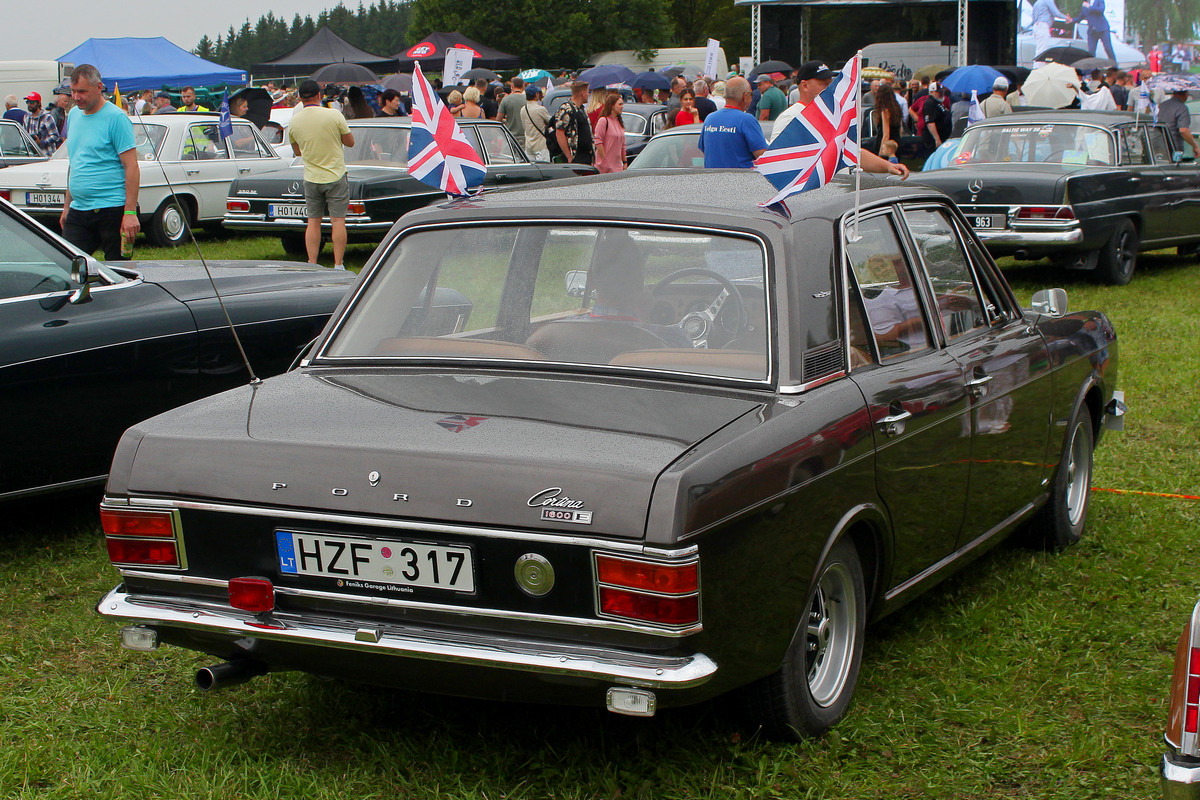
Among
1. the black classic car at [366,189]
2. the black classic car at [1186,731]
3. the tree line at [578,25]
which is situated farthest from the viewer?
the tree line at [578,25]

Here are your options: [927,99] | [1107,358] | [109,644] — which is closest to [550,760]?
[109,644]

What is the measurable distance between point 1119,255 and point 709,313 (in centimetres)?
949

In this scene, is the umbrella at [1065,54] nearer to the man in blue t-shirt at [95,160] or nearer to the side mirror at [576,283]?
the man in blue t-shirt at [95,160]

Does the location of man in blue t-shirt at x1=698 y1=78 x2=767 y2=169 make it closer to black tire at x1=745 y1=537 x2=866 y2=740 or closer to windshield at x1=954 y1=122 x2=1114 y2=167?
windshield at x1=954 y1=122 x2=1114 y2=167

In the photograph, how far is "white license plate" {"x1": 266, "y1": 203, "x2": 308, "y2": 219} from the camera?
42.8ft

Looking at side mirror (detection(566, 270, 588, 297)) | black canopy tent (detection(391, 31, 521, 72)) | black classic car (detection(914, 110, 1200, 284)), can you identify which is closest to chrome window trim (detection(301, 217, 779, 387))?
side mirror (detection(566, 270, 588, 297))

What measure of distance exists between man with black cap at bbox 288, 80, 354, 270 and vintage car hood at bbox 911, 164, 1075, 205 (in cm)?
516

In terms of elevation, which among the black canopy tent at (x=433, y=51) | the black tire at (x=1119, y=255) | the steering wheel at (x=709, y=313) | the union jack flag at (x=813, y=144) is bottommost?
the black tire at (x=1119, y=255)

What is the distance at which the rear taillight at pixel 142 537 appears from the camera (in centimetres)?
313

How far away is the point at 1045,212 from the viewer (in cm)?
1105

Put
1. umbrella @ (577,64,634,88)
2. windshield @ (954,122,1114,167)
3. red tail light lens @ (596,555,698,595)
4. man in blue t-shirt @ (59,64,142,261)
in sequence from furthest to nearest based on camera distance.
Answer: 1. umbrella @ (577,64,634,88)
2. windshield @ (954,122,1114,167)
3. man in blue t-shirt @ (59,64,142,261)
4. red tail light lens @ (596,555,698,595)

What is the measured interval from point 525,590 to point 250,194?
11315 mm

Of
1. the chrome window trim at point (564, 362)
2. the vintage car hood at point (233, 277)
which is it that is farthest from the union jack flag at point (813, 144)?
the vintage car hood at point (233, 277)

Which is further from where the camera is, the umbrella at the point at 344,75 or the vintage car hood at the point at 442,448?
the umbrella at the point at 344,75
